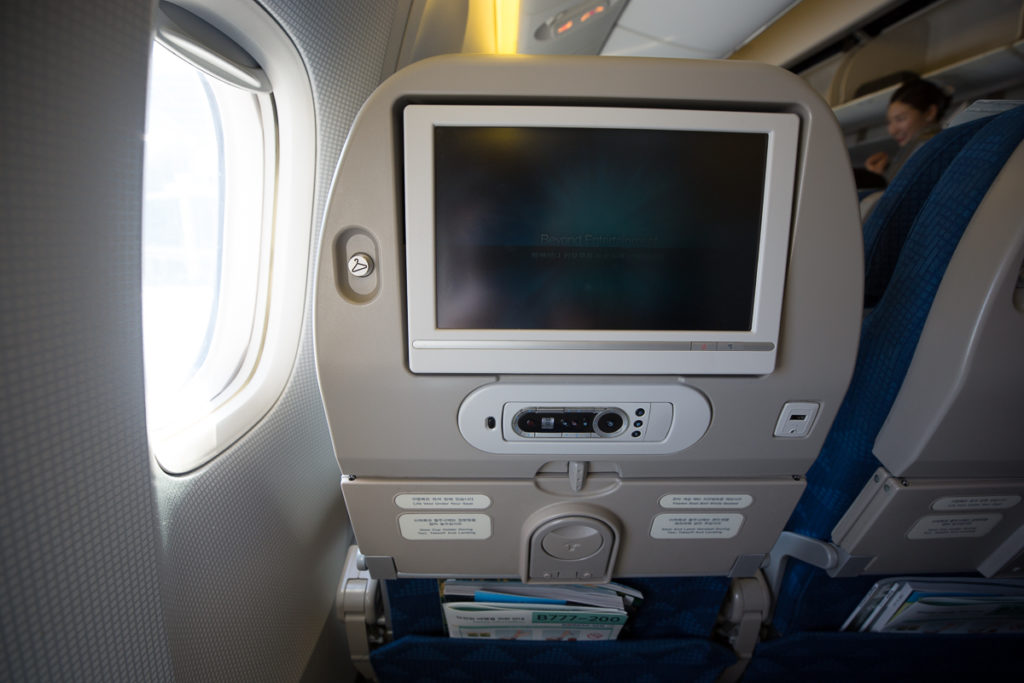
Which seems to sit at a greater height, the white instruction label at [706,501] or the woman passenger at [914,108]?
the woman passenger at [914,108]

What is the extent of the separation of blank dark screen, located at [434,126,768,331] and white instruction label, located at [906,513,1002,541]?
77 centimetres

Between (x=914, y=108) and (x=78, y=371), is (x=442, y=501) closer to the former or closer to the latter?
(x=78, y=371)

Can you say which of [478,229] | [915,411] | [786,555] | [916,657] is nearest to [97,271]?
[478,229]

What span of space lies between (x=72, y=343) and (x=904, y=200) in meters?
1.64

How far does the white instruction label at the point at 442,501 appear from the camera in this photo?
2.90ft

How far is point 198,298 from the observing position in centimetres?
108

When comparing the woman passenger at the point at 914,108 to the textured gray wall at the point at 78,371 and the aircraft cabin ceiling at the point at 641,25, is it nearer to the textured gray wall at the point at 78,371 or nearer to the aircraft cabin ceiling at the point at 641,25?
the aircraft cabin ceiling at the point at 641,25

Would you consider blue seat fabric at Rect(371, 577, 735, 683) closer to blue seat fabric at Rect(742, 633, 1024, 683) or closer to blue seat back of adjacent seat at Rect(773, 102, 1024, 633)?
blue seat fabric at Rect(742, 633, 1024, 683)

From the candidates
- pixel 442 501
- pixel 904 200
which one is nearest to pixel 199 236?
pixel 442 501

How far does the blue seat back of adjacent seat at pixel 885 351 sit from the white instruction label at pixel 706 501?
321 millimetres

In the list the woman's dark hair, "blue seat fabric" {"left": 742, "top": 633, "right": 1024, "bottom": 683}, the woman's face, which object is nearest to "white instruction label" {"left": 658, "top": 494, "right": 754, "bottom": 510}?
"blue seat fabric" {"left": 742, "top": 633, "right": 1024, "bottom": 683}

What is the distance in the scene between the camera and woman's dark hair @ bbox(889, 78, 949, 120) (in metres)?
2.65

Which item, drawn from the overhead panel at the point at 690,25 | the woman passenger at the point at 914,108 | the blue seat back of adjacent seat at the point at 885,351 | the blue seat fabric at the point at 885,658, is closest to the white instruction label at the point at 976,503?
the blue seat back of adjacent seat at the point at 885,351

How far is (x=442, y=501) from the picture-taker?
896mm
